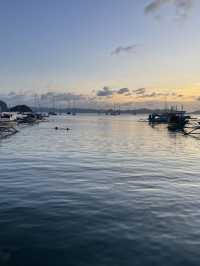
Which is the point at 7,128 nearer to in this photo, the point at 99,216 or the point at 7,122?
the point at 7,122

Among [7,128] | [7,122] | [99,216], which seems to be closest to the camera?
[99,216]

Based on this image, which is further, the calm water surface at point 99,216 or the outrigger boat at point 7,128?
the outrigger boat at point 7,128

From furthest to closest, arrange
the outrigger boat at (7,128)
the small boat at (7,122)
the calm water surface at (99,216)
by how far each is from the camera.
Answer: the small boat at (7,122)
the outrigger boat at (7,128)
the calm water surface at (99,216)

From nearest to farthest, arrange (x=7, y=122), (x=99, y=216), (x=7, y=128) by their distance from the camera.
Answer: (x=99, y=216), (x=7, y=128), (x=7, y=122)

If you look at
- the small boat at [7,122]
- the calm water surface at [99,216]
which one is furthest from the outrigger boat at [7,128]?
the calm water surface at [99,216]

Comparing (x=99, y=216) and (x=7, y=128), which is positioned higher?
(x=7, y=128)

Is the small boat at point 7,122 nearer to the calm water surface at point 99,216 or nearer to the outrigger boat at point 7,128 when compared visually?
the outrigger boat at point 7,128

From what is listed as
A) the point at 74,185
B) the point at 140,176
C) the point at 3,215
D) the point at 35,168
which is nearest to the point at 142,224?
the point at 3,215

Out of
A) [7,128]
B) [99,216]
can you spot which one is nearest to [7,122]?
[7,128]

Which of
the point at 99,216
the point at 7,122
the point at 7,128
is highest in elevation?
the point at 7,122

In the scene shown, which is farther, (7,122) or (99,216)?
(7,122)

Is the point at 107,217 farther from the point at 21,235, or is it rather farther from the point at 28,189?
the point at 28,189

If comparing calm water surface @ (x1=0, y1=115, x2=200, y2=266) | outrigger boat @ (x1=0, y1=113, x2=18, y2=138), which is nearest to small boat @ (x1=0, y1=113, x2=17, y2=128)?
outrigger boat @ (x1=0, y1=113, x2=18, y2=138)

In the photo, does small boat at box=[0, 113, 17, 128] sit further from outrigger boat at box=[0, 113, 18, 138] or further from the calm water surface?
the calm water surface
